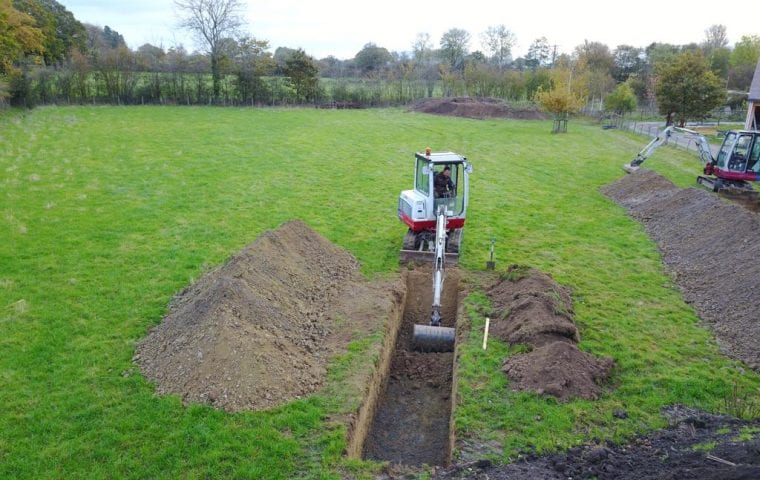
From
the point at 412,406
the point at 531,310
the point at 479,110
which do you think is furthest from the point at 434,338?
the point at 479,110

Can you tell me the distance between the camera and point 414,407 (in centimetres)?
865

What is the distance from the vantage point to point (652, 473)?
6074 mm

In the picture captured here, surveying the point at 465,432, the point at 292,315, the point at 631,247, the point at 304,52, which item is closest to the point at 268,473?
the point at 465,432

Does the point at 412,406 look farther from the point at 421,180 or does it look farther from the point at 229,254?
the point at 229,254

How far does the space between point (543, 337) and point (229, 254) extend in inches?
305

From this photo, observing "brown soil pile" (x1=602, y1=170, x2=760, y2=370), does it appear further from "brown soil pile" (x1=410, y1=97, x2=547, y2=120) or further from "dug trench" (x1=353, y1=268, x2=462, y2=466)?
"brown soil pile" (x1=410, y1=97, x2=547, y2=120)

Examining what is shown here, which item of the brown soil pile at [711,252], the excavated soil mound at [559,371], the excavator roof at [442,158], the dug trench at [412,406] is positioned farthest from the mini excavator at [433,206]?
the brown soil pile at [711,252]

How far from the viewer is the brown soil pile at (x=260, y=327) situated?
762 centimetres

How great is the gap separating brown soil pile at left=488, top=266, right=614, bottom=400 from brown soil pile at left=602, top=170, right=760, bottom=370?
261cm

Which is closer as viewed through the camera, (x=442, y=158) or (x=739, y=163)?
(x=442, y=158)

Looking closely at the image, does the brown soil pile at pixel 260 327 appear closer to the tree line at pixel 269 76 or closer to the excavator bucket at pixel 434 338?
the excavator bucket at pixel 434 338

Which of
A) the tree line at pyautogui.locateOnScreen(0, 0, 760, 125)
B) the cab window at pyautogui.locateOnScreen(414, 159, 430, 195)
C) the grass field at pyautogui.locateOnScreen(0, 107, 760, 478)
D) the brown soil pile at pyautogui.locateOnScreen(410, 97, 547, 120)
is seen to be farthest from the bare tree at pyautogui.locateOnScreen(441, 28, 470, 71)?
the cab window at pyautogui.locateOnScreen(414, 159, 430, 195)

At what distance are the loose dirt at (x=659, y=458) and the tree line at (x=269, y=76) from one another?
31002 millimetres

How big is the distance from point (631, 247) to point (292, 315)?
961 cm
